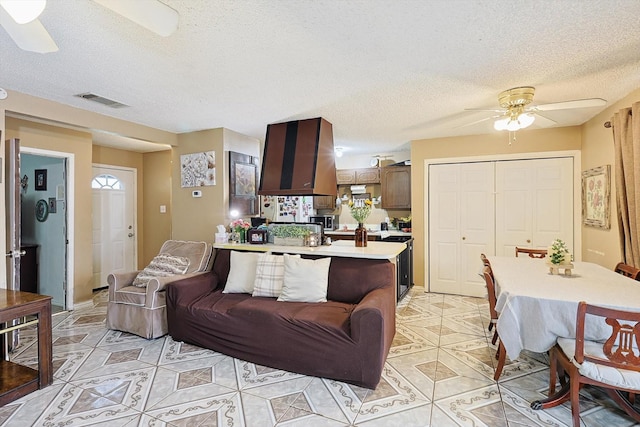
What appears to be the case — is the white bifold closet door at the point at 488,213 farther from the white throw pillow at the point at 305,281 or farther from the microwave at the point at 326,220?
the white throw pillow at the point at 305,281

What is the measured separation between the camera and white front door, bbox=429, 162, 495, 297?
4.76 metres

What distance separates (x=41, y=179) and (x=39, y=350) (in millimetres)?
3197

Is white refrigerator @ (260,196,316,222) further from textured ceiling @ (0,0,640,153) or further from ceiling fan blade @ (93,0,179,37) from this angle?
ceiling fan blade @ (93,0,179,37)

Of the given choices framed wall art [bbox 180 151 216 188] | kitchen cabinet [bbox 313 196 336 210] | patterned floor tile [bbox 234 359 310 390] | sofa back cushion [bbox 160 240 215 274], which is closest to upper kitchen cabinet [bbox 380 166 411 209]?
kitchen cabinet [bbox 313 196 336 210]

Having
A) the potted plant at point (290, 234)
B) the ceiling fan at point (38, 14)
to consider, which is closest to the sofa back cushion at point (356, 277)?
the potted plant at point (290, 234)

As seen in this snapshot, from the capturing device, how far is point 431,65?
2.51m

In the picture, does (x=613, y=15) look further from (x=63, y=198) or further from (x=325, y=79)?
(x=63, y=198)

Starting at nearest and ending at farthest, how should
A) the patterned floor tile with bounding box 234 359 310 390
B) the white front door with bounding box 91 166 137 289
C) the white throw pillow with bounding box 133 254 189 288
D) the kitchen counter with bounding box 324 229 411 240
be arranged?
the patterned floor tile with bounding box 234 359 310 390
the white throw pillow with bounding box 133 254 189 288
the kitchen counter with bounding box 324 229 411 240
the white front door with bounding box 91 166 137 289

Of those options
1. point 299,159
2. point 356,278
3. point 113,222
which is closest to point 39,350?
point 356,278

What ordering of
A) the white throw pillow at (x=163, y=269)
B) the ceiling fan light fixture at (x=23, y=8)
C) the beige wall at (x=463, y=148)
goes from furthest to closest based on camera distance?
the beige wall at (x=463, y=148), the white throw pillow at (x=163, y=269), the ceiling fan light fixture at (x=23, y=8)

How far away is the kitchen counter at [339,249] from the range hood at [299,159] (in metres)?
0.66

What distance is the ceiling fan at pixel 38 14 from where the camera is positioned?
4.38 feet

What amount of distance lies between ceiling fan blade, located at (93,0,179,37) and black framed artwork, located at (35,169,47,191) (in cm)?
419

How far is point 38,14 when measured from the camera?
1.36 meters
